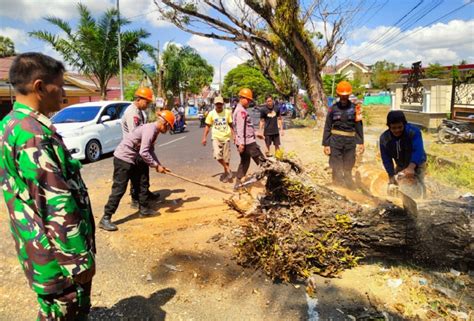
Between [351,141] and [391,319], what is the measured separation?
9.41 ft

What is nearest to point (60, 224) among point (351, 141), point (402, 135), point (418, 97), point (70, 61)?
point (402, 135)

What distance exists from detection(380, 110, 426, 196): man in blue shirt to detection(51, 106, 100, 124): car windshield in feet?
26.3

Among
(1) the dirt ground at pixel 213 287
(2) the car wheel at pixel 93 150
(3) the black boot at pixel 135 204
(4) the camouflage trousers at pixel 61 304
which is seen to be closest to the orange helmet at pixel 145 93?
(3) the black boot at pixel 135 204

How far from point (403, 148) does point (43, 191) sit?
141 inches

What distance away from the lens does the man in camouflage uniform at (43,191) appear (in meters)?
1.68

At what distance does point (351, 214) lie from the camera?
359 cm

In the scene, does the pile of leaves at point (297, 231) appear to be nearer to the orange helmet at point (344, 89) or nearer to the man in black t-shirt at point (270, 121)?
the orange helmet at point (344, 89)

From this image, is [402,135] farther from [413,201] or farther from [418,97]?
[418,97]

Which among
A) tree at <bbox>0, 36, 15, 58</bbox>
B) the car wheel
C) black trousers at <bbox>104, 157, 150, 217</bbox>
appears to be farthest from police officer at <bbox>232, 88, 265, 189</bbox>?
tree at <bbox>0, 36, 15, 58</bbox>

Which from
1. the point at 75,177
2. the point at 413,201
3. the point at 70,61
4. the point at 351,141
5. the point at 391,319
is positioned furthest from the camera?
the point at 70,61

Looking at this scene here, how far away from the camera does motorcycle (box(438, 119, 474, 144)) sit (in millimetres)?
10703

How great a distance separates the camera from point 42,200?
5.57 ft

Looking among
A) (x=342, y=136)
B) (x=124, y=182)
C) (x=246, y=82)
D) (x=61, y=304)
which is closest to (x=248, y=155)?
(x=342, y=136)

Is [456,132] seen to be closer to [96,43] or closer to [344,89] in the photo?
[344,89]
